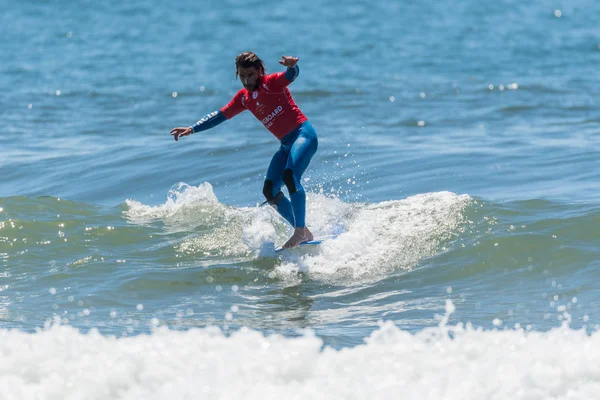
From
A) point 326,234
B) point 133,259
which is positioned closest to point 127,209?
point 133,259

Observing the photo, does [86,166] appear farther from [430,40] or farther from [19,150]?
[430,40]

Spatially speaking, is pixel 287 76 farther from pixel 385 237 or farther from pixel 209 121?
pixel 385 237

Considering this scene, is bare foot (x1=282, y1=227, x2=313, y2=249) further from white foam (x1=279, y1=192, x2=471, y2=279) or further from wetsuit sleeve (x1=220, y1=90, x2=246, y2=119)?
wetsuit sleeve (x1=220, y1=90, x2=246, y2=119)

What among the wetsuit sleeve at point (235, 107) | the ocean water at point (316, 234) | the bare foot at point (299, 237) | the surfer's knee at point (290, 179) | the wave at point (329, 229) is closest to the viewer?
the ocean water at point (316, 234)

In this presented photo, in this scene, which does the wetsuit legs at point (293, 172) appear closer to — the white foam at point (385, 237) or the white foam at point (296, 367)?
the white foam at point (385, 237)

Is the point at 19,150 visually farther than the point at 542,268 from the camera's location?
Yes

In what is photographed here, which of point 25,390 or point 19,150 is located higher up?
point 25,390

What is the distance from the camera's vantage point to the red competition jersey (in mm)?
9578

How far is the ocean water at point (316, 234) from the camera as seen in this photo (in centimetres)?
577

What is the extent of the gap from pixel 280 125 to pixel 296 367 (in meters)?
4.42

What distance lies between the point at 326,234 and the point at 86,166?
678 centimetres

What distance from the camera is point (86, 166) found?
1554cm

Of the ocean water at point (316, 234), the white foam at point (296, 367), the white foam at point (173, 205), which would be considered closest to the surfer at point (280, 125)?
Result: the ocean water at point (316, 234)

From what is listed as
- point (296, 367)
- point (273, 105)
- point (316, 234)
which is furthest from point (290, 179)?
point (296, 367)
